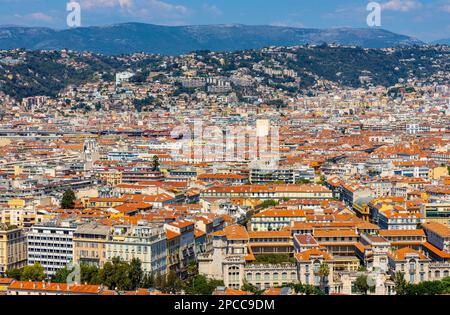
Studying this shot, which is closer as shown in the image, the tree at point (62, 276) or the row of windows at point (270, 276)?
the tree at point (62, 276)

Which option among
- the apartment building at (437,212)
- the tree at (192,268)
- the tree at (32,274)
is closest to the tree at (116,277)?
the tree at (32,274)

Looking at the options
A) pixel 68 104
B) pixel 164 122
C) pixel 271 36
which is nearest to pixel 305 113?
pixel 164 122

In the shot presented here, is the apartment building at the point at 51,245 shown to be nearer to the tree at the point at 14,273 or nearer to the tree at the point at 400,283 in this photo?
the tree at the point at 14,273

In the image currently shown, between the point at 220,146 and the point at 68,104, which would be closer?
the point at 220,146

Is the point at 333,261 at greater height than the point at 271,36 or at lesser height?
lesser

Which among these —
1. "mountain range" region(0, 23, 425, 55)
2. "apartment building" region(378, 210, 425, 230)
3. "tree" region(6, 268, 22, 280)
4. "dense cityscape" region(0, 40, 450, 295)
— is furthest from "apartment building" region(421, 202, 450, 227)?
"mountain range" region(0, 23, 425, 55)

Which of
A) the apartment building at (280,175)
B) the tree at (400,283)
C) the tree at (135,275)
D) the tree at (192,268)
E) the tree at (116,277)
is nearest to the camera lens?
the tree at (400,283)

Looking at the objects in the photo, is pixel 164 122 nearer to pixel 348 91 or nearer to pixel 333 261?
pixel 348 91
